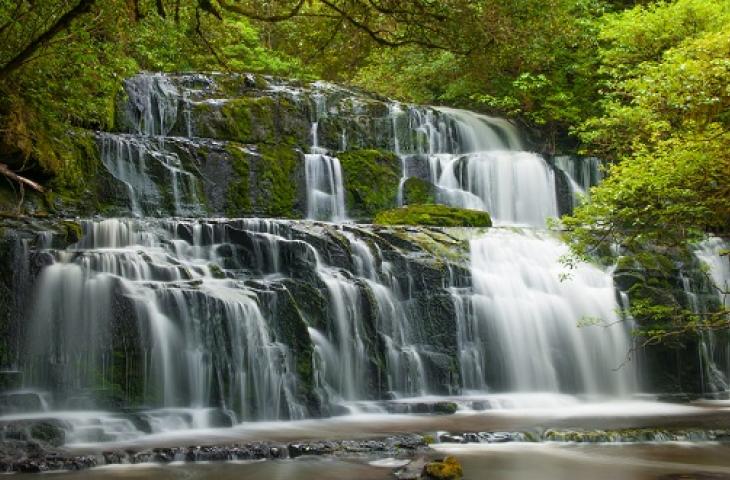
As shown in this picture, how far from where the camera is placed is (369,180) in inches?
800

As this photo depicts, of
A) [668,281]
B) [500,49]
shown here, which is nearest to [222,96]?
[668,281]

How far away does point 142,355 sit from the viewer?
11344mm

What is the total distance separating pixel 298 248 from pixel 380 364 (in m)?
2.47

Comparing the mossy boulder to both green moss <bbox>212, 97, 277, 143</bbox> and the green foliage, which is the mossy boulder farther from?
the green foliage

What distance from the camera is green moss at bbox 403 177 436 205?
20.5 metres

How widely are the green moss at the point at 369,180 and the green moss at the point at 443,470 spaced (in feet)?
41.6

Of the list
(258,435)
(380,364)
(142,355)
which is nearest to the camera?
(258,435)

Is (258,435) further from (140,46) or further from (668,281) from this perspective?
(668,281)

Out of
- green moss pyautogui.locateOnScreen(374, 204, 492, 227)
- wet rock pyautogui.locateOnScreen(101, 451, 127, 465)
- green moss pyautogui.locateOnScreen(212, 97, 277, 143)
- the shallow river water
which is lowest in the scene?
the shallow river water

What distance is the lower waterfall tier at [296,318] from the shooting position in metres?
11.3

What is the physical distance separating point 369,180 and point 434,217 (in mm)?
3347

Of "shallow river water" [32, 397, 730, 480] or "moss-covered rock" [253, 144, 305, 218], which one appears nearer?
"shallow river water" [32, 397, 730, 480]

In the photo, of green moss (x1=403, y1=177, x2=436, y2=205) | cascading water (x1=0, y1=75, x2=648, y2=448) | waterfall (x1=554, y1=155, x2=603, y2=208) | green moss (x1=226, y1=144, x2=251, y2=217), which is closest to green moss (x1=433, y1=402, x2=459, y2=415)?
cascading water (x1=0, y1=75, x2=648, y2=448)

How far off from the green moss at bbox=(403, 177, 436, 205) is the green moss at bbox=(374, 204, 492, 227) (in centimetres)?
256
